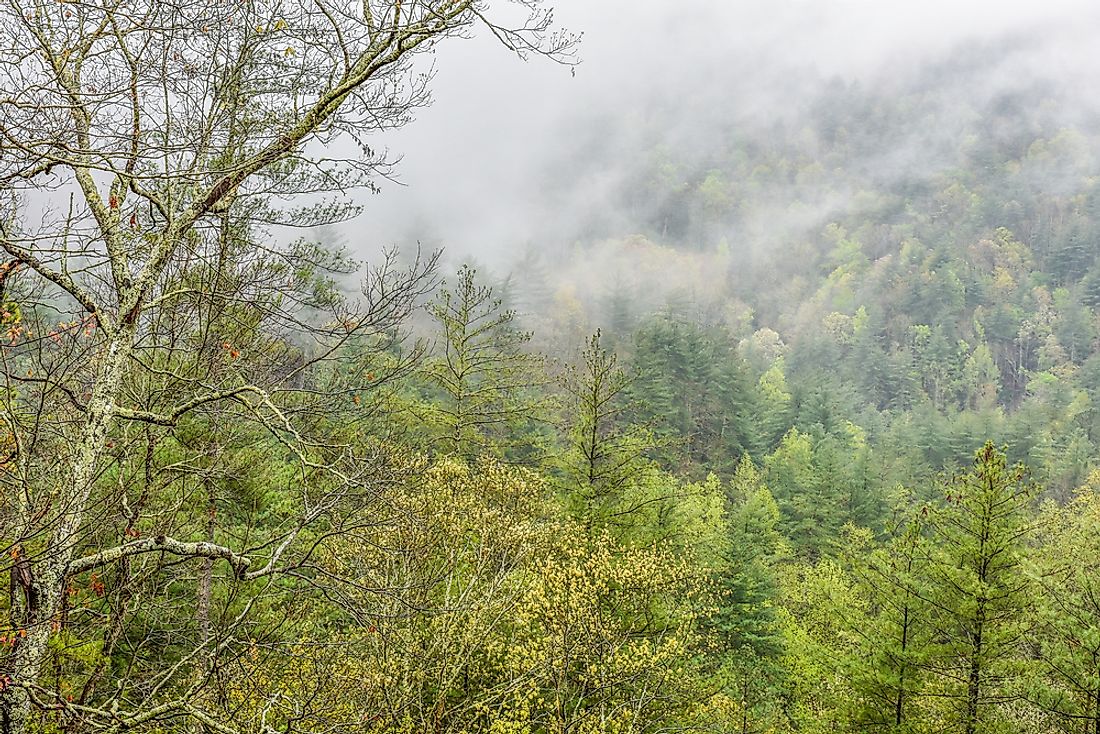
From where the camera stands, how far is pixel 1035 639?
31.5ft

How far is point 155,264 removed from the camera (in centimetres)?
402

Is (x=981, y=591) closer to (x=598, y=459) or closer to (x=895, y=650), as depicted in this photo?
(x=895, y=650)

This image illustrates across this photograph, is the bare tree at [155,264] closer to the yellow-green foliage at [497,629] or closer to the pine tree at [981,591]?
the yellow-green foliage at [497,629]

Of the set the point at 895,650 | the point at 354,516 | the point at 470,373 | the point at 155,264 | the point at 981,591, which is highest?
the point at 470,373

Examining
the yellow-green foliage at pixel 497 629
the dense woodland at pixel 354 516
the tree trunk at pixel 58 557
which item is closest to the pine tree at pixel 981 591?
the dense woodland at pixel 354 516

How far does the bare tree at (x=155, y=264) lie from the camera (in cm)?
→ 334

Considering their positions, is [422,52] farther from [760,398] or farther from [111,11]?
[760,398]

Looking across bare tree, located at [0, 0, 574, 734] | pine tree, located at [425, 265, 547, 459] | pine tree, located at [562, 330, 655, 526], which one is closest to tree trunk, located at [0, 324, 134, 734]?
bare tree, located at [0, 0, 574, 734]

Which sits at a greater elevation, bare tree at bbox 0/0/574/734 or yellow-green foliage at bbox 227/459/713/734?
bare tree at bbox 0/0/574/734

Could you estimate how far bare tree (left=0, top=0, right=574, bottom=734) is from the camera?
10.9 feet

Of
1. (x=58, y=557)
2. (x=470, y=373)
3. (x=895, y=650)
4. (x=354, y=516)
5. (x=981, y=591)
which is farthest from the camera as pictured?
(x=470, y=373)

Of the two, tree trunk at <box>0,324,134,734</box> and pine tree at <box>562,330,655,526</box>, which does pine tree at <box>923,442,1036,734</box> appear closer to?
pine tree at <box>562,330,655,526</box>

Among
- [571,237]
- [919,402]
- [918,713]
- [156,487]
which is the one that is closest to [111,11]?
[156,487]

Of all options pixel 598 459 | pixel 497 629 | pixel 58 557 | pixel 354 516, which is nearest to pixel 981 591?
pixel 598 459
